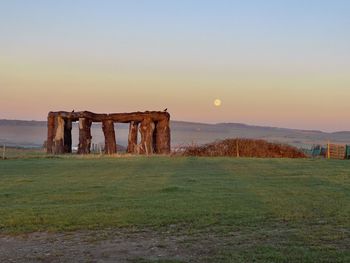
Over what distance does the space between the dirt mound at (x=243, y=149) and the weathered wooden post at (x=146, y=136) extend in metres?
2.78

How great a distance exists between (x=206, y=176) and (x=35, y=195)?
7.51 metres

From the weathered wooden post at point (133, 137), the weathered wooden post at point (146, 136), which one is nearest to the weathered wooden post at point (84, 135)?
the weathered wooden post at point (133, 137)

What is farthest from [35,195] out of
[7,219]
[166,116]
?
[166,116]

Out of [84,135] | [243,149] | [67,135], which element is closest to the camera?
[243,149]

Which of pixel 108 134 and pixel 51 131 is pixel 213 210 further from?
pixel 51 131

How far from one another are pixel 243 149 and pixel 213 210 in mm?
31181

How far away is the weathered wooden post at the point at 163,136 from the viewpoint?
144 feet

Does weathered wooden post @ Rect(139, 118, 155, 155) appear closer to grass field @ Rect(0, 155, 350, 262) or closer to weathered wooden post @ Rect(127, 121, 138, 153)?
weathered wooden post @ Rect(127, 121, 138, 153)

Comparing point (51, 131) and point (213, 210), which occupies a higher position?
point (51, 131)

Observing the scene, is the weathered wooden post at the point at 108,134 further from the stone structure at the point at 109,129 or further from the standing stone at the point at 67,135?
the standing stone at the point at 67,135

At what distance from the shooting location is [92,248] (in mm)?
9172

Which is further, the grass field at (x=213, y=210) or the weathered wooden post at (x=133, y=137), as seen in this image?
the weathered wooden post at (x=133, y=137)

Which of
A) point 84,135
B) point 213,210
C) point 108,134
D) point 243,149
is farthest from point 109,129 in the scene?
point 213,210

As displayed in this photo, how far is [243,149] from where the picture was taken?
43406 mm
